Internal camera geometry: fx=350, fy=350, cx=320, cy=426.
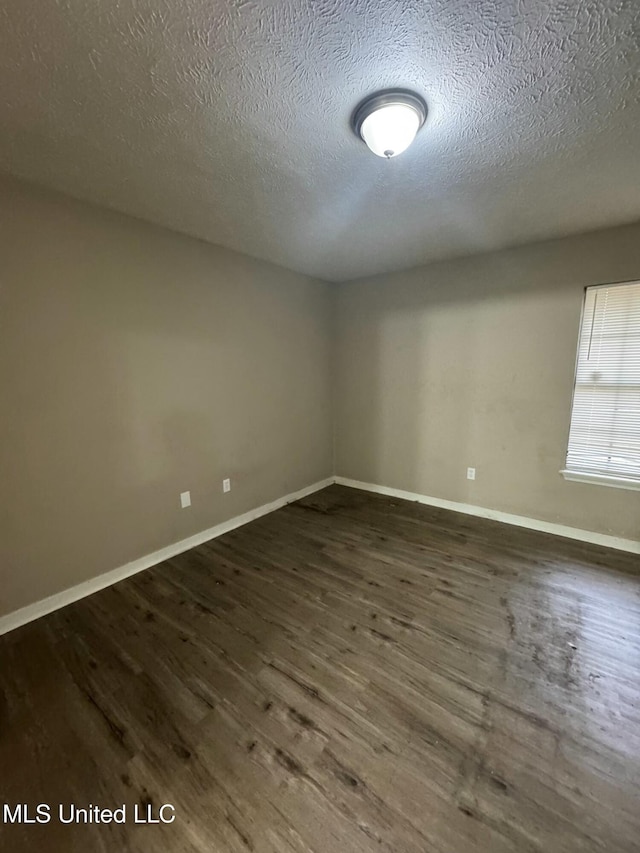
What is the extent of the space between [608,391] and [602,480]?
69 cm

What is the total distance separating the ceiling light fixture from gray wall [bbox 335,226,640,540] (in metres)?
1.98

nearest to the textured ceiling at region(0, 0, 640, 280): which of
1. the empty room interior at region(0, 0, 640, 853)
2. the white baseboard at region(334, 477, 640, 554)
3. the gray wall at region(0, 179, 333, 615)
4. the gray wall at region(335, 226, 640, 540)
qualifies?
the empty room interior at region(0, 0, 640, 853)

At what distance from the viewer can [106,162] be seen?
1.67 metres

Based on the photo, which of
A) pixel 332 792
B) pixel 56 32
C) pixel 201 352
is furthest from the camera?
pixel 201 352

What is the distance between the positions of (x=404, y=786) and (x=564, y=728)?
2.33 ft

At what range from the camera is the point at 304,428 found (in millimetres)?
3867

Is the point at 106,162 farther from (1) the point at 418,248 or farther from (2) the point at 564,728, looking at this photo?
(2) the point at 564,728

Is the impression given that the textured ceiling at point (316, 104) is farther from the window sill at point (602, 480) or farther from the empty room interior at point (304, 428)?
the window sill at point (602, 480)

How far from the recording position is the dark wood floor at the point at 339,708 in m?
1.12

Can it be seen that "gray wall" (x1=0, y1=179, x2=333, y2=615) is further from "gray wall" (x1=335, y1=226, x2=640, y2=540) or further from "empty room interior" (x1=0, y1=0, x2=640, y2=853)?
A: "gray wall" (x1=335, y1=226, x2=640, y2=540)

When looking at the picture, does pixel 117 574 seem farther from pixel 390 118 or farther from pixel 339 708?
pixel 390 118

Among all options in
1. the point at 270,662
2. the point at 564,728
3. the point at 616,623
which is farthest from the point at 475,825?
the point at 616,623

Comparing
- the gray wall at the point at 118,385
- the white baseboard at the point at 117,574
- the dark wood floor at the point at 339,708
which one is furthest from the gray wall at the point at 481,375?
the white baseboard at the point at 117,574

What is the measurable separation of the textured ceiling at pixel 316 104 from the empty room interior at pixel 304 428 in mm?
13
